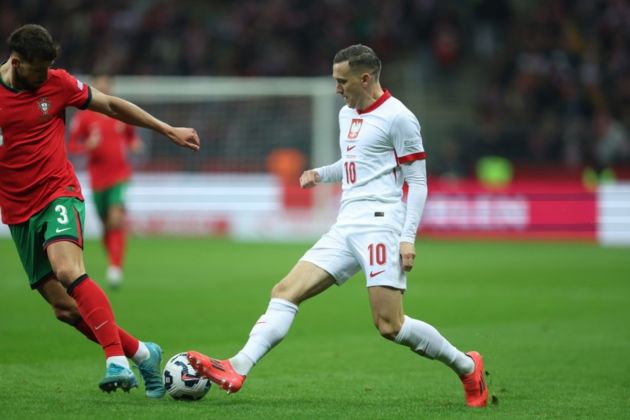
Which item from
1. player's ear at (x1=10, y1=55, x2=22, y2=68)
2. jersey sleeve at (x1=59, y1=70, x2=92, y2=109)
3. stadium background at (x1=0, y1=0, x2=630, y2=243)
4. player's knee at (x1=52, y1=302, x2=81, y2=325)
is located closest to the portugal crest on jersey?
jersey sleeve at (x1=59, y1=70, x2=92, y2=109)

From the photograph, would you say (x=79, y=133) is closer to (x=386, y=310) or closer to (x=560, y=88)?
(x=386, y=310)

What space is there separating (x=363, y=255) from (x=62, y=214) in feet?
5.99

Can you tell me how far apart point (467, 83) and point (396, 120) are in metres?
22.1

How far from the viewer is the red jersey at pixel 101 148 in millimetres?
14664

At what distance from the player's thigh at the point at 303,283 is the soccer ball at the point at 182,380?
2.24ft

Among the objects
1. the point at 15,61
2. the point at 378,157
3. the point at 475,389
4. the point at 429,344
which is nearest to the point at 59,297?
the point at 15,61

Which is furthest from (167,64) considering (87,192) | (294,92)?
(87,192)

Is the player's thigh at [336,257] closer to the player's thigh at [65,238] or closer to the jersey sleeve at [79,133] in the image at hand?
the player's thigh at [65,238]

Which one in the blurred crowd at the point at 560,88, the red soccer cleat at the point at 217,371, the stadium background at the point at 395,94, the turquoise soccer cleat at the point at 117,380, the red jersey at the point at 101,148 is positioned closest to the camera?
the turquoise soccer cleat at the point at 117,380

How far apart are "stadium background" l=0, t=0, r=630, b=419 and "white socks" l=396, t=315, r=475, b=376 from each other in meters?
0.28

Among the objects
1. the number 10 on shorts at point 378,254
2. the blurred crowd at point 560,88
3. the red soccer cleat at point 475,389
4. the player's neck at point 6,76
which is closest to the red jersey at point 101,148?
the player's neck at point 6,76

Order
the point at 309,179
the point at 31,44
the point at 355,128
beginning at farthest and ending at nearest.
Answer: the point at 309,179
the point at 355,128
the point at 31,44

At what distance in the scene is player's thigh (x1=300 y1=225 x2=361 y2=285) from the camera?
22.8 feet

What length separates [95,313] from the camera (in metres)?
6.58
